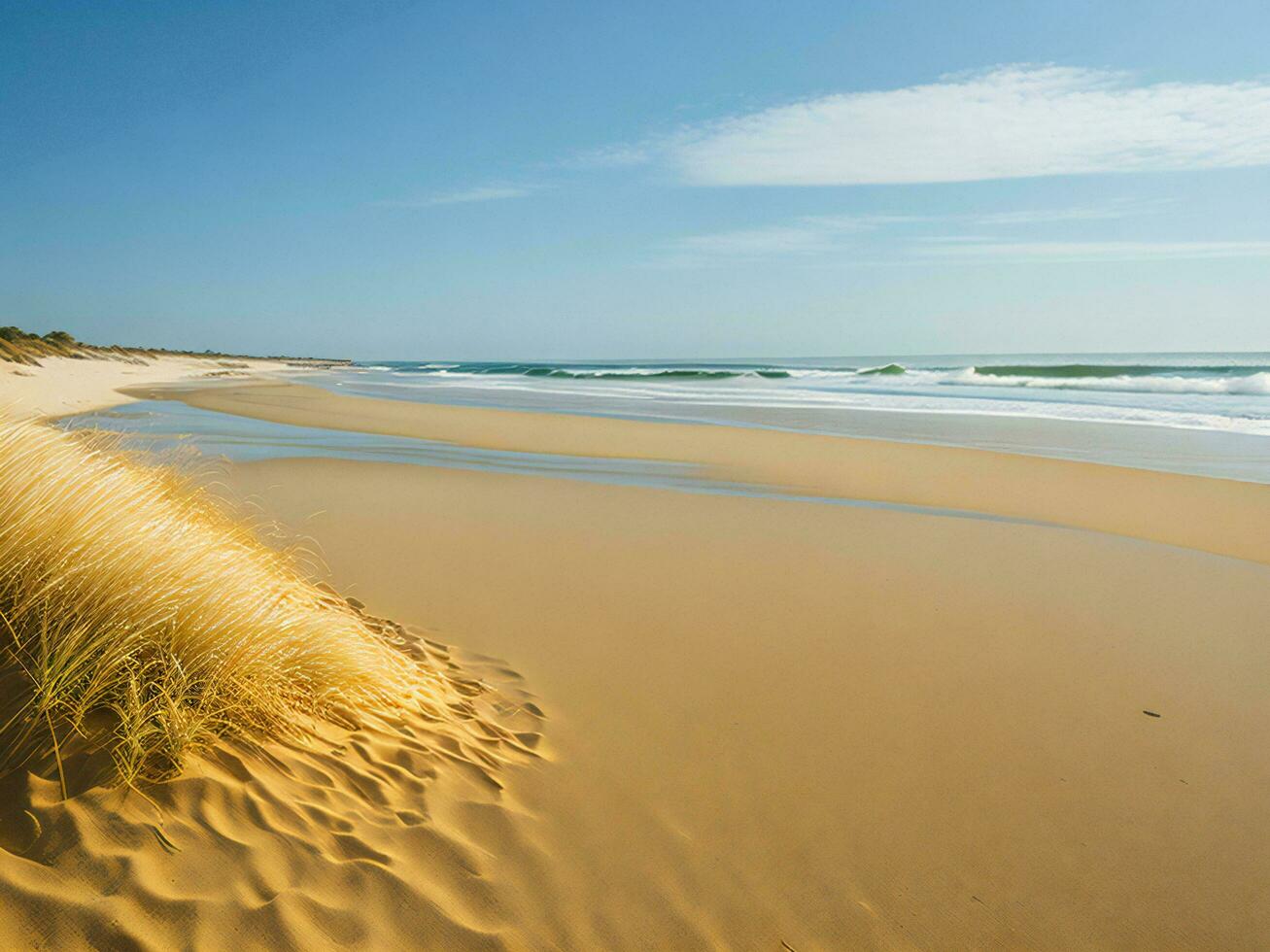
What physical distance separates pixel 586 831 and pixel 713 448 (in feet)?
36.2

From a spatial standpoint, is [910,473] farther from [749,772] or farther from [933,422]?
[933,422]

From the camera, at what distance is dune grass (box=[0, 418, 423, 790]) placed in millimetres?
2594

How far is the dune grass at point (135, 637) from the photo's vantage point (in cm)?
259

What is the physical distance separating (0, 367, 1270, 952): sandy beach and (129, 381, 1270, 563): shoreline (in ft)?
3.03

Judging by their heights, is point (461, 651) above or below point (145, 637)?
below

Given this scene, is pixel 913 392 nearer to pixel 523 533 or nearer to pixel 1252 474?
pixel 1252 474

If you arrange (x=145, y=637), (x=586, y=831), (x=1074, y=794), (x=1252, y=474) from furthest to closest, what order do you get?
(x=1252, y=474), (x=1074, y=794), (x=586, y=831), (x=145, y=637)

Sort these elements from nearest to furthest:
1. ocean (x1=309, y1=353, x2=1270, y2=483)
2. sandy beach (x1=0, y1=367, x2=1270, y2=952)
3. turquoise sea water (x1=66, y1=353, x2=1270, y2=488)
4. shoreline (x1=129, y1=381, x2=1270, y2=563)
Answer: sandy beach (x1=0, y1=367, x2=1270, y2=952) → shoreline (x1=129, y1=381, x2=1270, y2=563) → turquoise sea water (x1=66, y1=353, x2=1270, y2=488) → ocean (x1=309, y1=353, x2=1270, y2=483)

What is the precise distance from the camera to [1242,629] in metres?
5.14

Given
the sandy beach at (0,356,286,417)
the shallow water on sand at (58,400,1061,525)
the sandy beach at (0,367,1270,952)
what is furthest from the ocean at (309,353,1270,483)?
the sandy beach at (0,356,286,417)

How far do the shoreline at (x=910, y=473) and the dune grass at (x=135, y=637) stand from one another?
703 cm

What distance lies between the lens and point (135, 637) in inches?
108

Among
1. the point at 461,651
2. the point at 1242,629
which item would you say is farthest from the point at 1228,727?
the point at 461,651

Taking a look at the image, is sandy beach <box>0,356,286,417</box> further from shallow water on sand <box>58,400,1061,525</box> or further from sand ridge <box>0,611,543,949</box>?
sand ridge <box>0,611,543,949</box>
